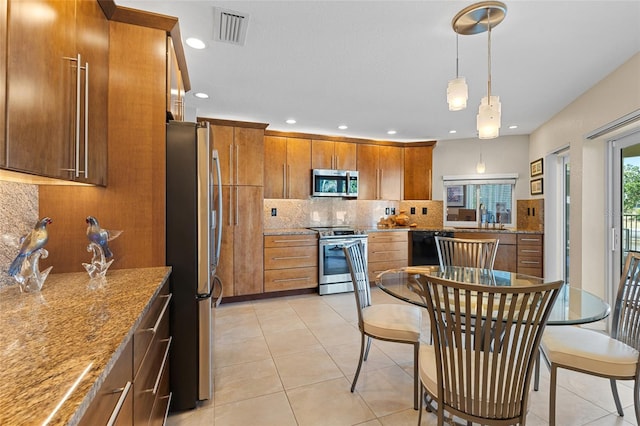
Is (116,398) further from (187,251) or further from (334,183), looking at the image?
(334,183)

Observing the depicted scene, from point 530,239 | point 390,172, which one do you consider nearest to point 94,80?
point 390,172

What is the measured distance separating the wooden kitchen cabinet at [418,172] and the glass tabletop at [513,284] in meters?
2.78

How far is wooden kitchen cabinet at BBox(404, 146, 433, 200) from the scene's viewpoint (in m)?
5.18

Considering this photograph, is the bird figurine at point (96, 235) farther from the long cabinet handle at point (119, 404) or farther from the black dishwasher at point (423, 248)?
the black dishwasher at point (423, 248)

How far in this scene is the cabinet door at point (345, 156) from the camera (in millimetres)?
4824

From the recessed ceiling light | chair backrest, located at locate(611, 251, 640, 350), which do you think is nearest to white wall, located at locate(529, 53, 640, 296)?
chair backrest, located at locate(611, 251, 640, 350)

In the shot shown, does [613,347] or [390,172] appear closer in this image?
[613,347]

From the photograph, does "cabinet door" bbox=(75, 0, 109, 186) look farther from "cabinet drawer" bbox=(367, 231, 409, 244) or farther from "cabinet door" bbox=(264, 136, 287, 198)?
"cabinet drawer" bbox=(367, 231, 409, 244)

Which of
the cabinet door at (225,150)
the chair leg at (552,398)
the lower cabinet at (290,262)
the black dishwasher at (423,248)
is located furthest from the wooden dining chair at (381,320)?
the black dishwasher at (423,248)

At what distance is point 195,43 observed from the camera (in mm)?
2158

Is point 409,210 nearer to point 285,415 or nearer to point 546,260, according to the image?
point 546,260

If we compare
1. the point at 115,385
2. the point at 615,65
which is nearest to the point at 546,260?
the point at 615,65

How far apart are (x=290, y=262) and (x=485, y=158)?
144 inches

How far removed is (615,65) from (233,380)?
13.0 ft
